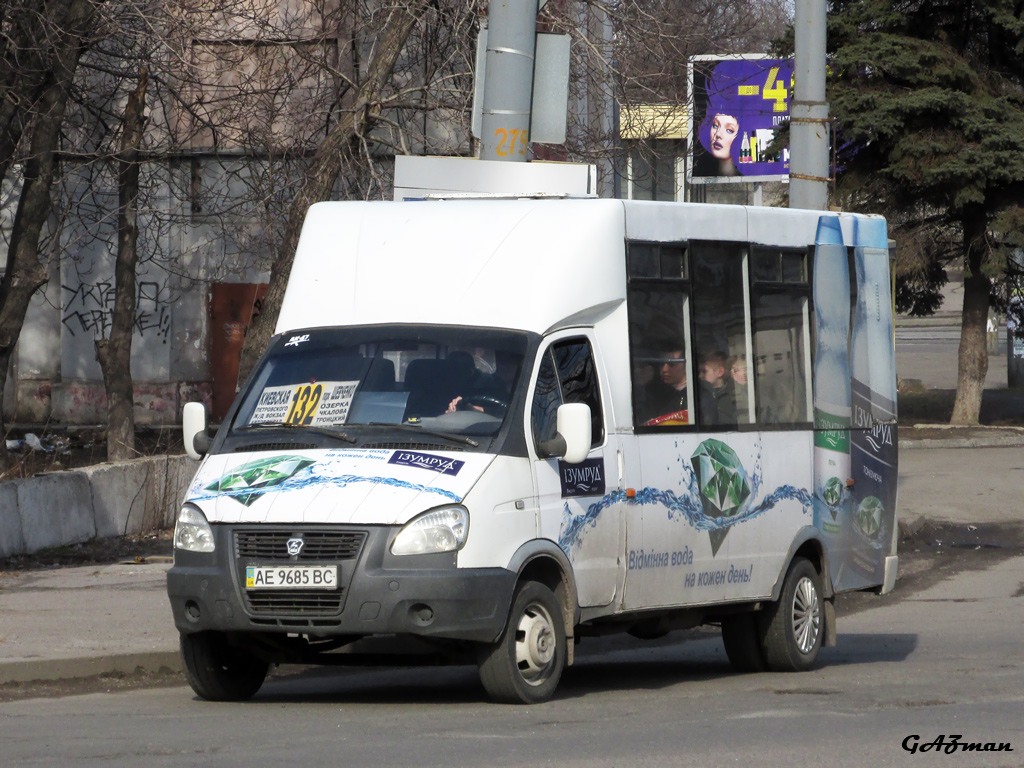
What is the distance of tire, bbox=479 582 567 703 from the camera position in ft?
24.1

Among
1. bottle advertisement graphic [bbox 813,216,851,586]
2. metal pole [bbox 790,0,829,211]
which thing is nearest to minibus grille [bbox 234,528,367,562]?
bottle advertisement graphic [bbox 813,216,851,586]

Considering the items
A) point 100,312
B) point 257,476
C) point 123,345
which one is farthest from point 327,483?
point 100,312

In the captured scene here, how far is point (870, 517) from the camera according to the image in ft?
33.8

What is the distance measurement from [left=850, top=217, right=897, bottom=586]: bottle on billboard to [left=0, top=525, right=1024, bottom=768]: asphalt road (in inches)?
31.9

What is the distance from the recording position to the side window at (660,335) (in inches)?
332

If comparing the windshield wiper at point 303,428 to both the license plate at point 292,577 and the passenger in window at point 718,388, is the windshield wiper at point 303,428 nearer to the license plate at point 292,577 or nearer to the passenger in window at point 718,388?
the license plate at point 292,577

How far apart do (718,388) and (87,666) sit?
4027 mm

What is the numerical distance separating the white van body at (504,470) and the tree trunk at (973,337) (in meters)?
19.8

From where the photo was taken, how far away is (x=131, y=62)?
15.9m

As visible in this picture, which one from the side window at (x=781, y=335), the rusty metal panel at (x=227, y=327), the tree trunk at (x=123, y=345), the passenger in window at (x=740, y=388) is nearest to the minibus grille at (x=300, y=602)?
the passenger in window at (x=740, y=388)

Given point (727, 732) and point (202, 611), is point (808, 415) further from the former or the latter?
point (202, 611)

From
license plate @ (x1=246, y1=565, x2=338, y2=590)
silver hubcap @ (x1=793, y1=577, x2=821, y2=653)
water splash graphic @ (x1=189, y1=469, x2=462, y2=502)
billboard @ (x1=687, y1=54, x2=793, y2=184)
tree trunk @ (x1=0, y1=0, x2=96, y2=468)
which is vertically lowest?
silver hubcap @ (x1=793, y1=577, x2=821, y2=653)

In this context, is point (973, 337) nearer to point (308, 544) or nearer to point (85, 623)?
point (85, 623)

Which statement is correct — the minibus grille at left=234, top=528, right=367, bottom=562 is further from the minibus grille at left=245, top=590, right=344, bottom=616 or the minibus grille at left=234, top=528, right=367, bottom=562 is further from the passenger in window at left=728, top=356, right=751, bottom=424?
the passenger in window at left=728, top=356, right=751, bottom=424
